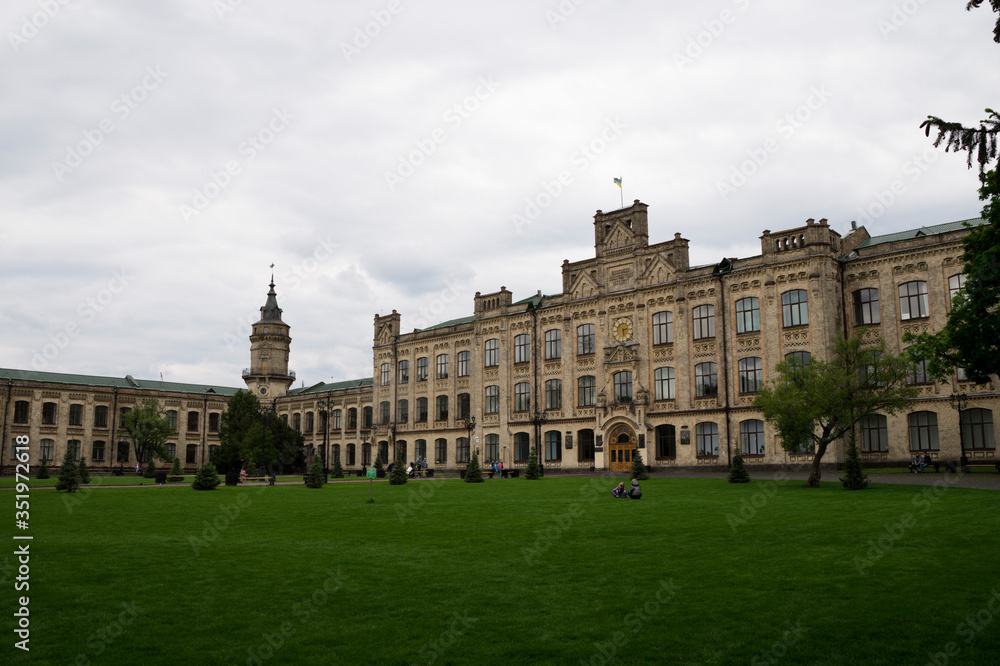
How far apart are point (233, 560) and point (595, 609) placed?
801 cm

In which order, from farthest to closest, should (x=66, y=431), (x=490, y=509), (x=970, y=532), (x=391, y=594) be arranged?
(x=66, y=431) < (x=490, y=509) < (x=970, y=532) < (x=391, y=594)

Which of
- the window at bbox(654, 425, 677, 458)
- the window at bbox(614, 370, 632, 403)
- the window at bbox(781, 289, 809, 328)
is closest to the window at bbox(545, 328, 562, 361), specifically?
the window at bbox(614, 370, 632, 403)

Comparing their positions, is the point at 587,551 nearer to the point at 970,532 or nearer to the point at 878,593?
the point at 878,593

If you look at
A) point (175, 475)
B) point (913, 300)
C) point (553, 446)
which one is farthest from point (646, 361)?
point (175, 475)

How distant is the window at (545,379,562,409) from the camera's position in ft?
194

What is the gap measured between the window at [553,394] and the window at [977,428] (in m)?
28.0

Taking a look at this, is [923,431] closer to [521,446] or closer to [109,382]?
[521,446]

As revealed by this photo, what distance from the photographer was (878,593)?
38.0 feet

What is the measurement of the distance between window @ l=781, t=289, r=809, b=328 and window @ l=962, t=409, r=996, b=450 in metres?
10.2

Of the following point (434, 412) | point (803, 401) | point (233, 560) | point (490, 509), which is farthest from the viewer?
point (434, 412)

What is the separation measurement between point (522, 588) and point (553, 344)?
48.0 metres

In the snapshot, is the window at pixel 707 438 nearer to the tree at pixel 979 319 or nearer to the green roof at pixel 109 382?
the tree at pixel 979 319

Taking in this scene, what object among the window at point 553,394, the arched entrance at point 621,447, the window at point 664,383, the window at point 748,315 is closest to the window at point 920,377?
the window at point 748,315

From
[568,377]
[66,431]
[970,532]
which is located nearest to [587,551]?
[970,532]
